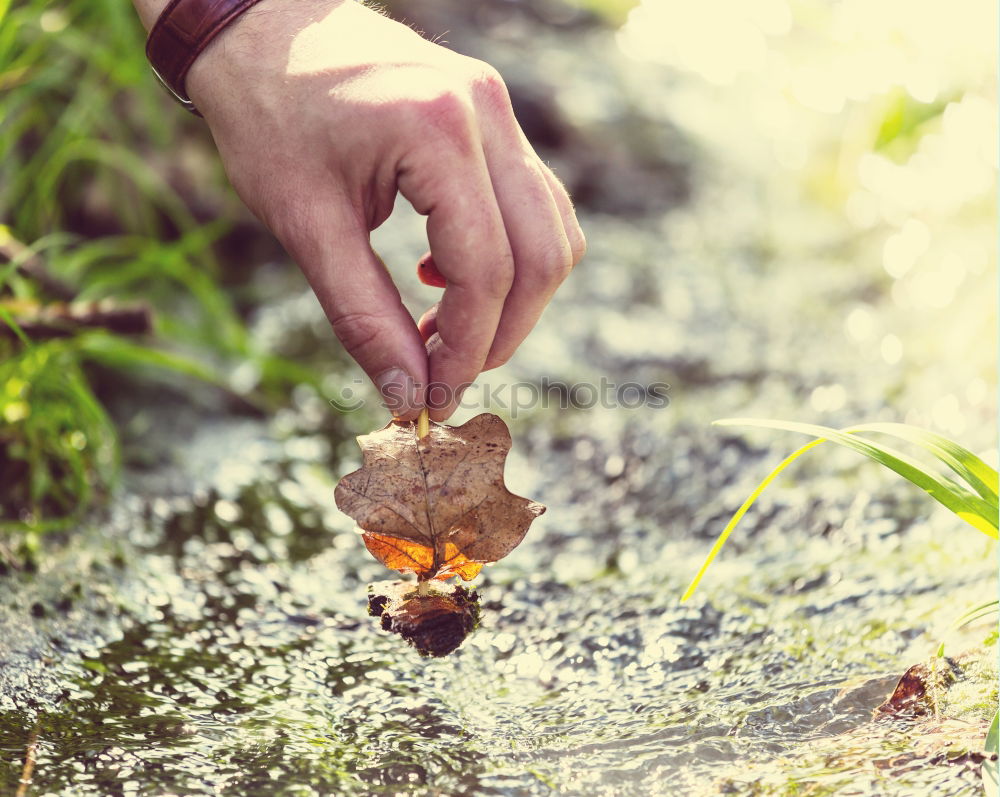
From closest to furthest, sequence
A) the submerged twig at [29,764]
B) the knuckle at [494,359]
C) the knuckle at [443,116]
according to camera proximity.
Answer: the submerged twig at [29,764] → the knuckle at [443,116] → the knuckle at [494,359]

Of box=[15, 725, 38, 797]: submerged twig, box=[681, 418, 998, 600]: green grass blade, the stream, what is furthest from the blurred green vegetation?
box=[681, 418, 998, 600]: green grass blade

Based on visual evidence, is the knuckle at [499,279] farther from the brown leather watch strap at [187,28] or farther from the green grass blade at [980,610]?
the green grass blade at [980,610]

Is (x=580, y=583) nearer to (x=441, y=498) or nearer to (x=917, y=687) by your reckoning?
(x=441, y=498)

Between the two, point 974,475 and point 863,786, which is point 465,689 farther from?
point 974,475

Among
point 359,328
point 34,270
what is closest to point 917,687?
point 359,328

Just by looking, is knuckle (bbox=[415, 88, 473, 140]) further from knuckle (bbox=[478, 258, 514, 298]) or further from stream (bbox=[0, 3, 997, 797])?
stream (bbox=[0, 3, 997, 797])

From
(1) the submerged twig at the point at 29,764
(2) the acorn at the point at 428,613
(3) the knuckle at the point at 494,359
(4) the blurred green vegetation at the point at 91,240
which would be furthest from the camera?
(4) the blurred green vegetation at the point at 91,240

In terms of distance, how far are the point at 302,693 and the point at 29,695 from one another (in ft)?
1.39

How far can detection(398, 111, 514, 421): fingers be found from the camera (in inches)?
51.8

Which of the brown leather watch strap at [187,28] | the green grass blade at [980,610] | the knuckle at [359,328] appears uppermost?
the brown leather watch strap at [187,28]

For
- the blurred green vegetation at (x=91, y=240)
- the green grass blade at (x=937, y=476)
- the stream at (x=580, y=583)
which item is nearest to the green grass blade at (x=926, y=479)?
the green grass blade at (x=937, y=476)

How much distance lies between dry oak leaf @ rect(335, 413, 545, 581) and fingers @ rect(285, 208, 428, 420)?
100 millimetres

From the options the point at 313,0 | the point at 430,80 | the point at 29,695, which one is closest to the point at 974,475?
the point at 430,80

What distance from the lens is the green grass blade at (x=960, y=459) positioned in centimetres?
133
